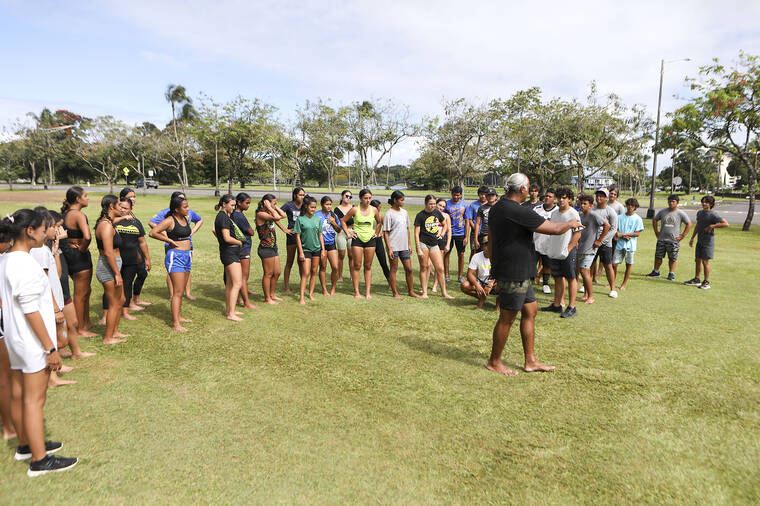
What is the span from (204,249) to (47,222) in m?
10.5

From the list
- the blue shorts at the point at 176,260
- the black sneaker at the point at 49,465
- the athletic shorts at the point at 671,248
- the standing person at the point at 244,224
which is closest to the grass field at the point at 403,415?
the black sneaker at the point at 49,465

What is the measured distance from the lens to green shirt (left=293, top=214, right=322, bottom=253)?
7574mm

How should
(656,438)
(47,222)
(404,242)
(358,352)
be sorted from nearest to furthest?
(47,222)
(656,438)
(358,352)
(404,242)

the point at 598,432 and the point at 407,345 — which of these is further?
the point at 407,345

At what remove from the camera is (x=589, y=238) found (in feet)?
25.0

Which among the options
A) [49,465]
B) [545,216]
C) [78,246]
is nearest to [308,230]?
[78,246]

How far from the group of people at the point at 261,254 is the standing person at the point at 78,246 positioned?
2cm

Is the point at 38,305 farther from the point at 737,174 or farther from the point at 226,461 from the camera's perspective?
the point at 737,174

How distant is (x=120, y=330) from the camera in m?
6.02

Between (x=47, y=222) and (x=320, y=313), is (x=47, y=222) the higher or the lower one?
the higher one

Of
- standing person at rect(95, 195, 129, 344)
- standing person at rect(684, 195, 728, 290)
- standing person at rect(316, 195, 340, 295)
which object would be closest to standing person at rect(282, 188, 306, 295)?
standing person at rect(316, 195, 340, 295)

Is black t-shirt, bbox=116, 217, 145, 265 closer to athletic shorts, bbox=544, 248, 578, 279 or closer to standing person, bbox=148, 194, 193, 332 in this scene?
standing person, bbox=148, 194, 193, 332

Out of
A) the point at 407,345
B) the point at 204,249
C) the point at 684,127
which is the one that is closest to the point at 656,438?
the point at 407,345

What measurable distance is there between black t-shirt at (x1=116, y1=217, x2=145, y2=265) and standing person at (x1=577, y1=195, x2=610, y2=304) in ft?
24.2
